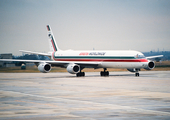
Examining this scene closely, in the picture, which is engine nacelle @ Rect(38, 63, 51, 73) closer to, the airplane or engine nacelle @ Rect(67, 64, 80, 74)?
the airplane

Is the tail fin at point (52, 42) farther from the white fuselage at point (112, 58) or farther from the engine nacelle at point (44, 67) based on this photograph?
the engine nacelle at point (44, 67)

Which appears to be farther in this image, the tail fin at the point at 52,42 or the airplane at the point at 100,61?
the tail fin at the point at 52,42

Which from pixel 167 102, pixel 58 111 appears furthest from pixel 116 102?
pixel 58 111

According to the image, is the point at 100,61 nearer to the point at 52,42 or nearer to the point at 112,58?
the point at 112,58

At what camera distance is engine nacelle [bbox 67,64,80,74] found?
143 ft

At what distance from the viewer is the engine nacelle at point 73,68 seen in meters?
43.5

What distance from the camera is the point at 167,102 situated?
665 inches

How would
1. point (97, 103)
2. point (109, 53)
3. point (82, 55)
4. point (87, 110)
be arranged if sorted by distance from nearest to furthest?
point (87, 110)
point (97, 103)
point (109, 53)
point (82, 55)

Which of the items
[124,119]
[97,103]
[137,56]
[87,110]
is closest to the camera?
[124,119]

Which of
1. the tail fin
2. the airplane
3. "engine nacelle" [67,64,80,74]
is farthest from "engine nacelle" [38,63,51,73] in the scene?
the tail fin

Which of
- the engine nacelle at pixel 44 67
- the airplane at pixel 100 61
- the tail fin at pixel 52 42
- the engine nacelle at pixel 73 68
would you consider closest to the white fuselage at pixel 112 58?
the airplane at pixel 100 61

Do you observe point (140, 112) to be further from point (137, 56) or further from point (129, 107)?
point (137, 56)

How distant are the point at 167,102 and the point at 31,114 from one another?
7391mm

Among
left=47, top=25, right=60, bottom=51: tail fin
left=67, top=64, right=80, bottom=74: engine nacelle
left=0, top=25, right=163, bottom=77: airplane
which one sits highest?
left=47, top=25, right=60, bottom=51: tail fin
